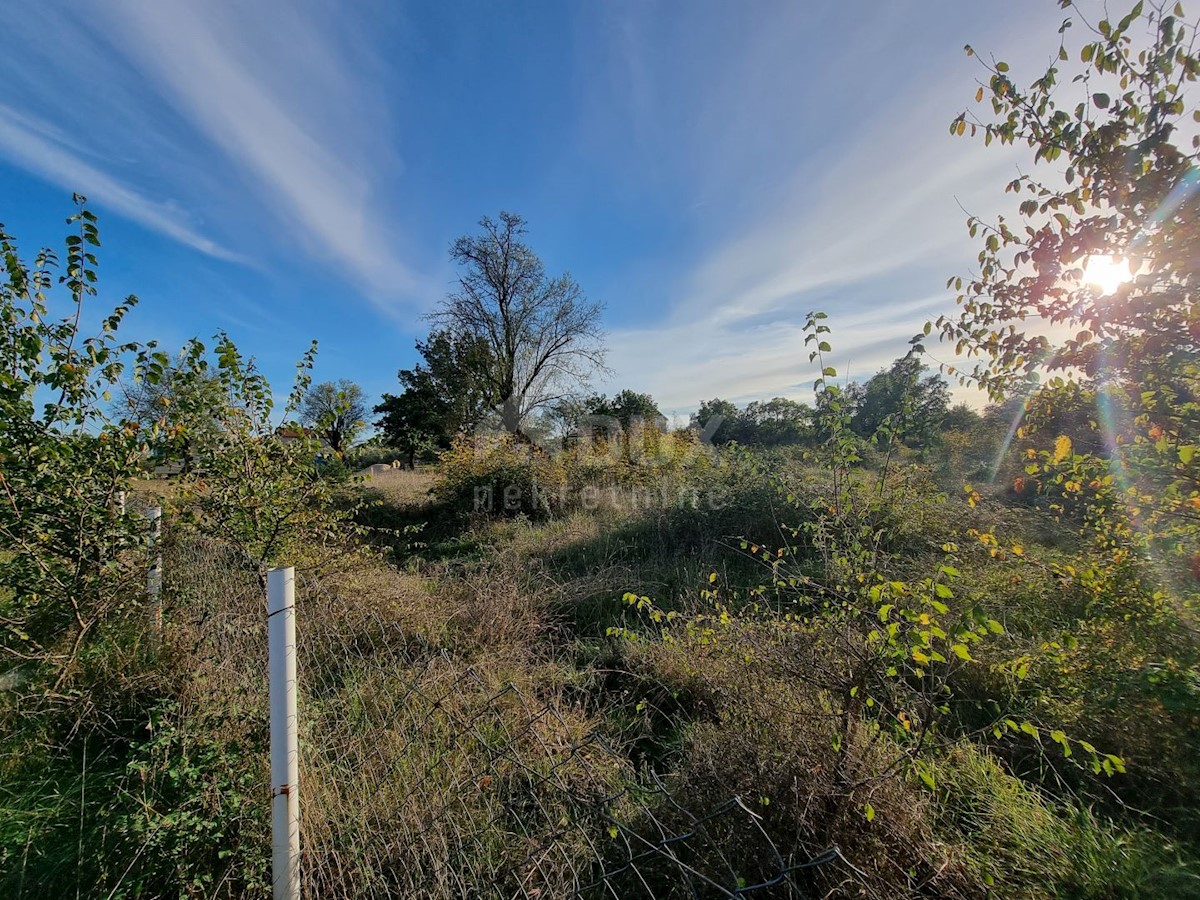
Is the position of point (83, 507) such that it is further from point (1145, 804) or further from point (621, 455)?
point (621, 455)

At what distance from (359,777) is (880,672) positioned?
2288 mm

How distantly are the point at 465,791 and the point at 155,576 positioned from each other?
2.57 m

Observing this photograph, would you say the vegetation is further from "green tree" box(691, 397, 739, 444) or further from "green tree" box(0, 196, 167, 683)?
"green tree" box(691, 397, 739, 444)

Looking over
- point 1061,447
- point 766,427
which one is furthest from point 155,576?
point 766,427

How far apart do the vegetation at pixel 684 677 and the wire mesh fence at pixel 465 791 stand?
21mm

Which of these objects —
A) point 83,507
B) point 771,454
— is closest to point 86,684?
point 83,507

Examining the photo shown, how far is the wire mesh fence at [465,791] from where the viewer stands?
1.67 meters

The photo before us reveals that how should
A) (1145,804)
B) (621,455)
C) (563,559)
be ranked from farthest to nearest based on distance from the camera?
(621,455)
(563,559)
(1145,804)

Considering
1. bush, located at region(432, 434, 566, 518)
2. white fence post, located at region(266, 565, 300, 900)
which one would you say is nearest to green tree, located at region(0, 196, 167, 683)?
white fence post, located at region(266, 565, 300, 900)

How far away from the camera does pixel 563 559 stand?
272 inches

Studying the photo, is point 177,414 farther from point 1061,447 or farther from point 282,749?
point 1061,447

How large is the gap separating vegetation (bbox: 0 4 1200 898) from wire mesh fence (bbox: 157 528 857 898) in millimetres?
21

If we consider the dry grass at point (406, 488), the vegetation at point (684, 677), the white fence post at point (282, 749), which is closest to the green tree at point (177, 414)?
the vegetation at point (684, 677)

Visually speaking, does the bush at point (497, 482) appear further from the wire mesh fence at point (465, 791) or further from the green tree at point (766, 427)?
the wire mesh fence at point (465, 791)
